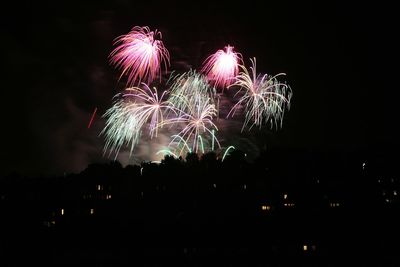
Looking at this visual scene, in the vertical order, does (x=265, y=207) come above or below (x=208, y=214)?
above

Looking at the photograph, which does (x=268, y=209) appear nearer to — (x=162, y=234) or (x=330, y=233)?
(x=330, y=233)

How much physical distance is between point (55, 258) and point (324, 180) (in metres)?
16.1

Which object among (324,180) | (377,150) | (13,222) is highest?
(377,150)

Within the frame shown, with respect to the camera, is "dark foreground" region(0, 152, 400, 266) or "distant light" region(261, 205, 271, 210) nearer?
"dark foreground" region(0, 152, 400, 266)

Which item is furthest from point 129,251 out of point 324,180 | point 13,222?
point 324,180

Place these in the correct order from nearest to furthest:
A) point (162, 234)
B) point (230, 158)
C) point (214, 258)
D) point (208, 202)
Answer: point (214, 258)
point (162, 234)
point (208, 202)
point (230, 158)

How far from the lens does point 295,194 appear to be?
1190 inches

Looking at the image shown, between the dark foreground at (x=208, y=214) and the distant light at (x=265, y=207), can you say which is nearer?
the dark foreground at (x=208, y=214)

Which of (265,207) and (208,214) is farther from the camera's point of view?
(265,207)

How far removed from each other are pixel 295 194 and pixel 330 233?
12.9 feet

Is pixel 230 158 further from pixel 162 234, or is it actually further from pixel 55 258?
pixel 55 258

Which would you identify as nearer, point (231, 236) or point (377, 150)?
→ point (231, 236)

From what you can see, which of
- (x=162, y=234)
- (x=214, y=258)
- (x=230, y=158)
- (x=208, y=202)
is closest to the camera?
(x=214, y=258)

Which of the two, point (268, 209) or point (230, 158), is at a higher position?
point (230, 158)
